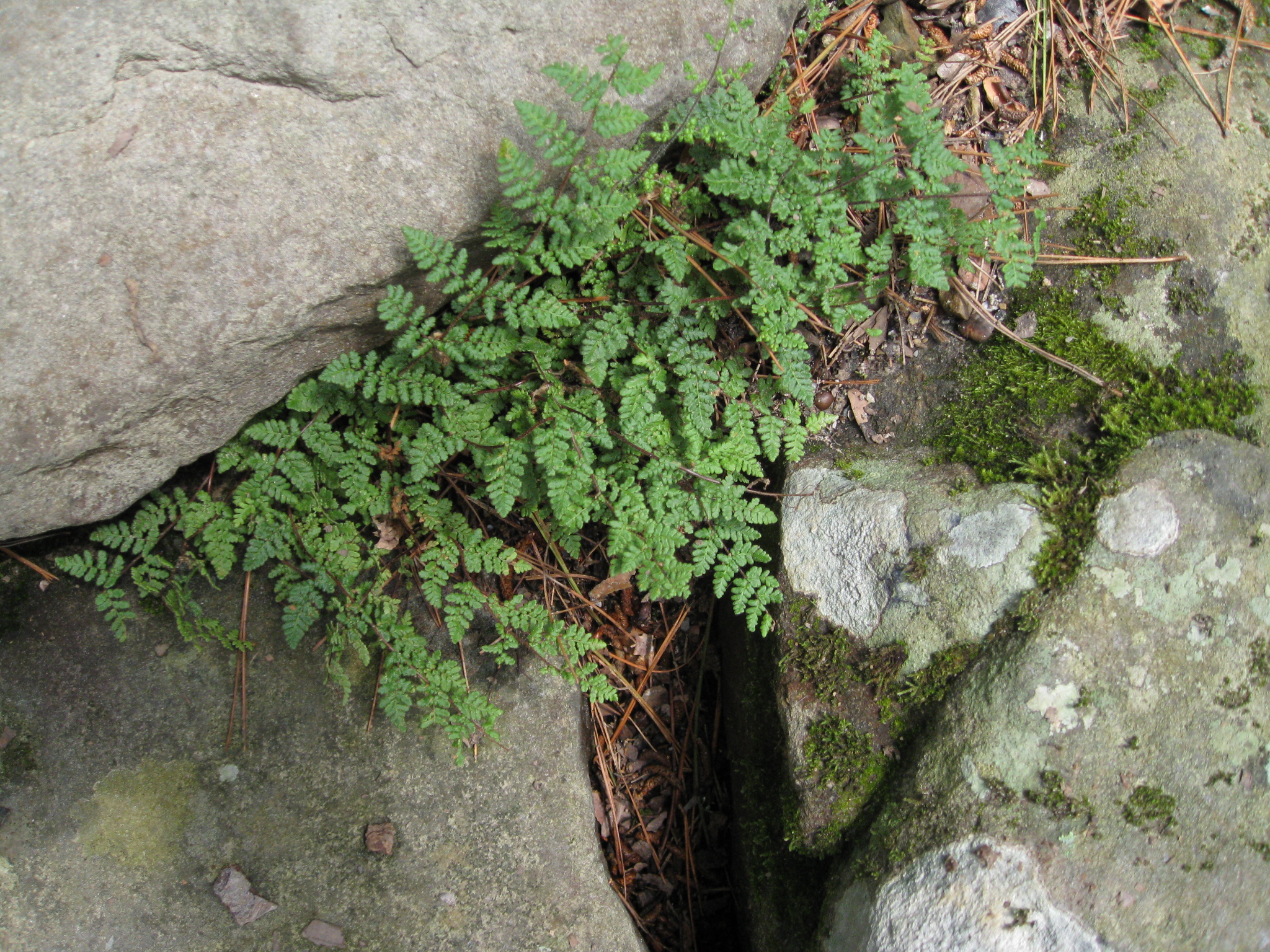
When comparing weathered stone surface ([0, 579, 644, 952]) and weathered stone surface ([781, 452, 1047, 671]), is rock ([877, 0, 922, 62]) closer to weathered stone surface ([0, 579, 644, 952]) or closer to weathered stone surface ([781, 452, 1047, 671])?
weathered stone surface ([781, 452, 1047, 671])

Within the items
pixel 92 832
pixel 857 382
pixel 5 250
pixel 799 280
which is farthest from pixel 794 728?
pixel 5 250

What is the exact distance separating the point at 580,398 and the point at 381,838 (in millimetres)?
1904

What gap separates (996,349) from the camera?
3.23 metres

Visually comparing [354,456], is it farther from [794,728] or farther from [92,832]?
[794,728]

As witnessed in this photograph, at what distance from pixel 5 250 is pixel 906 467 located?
124 inches

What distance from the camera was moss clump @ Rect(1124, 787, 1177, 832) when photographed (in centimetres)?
251

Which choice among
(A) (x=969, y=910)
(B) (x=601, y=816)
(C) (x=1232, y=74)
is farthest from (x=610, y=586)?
(C) (x=1232, y=74)

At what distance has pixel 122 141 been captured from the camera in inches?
98.4

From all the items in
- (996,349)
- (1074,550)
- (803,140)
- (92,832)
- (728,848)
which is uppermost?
(803,140)

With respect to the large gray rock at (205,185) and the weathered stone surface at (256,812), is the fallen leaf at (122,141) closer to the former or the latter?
the large gray rock at (205,185)

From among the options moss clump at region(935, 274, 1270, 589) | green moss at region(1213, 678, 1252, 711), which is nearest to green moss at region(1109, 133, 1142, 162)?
moss clump at region(935, 274, 1270, 589)

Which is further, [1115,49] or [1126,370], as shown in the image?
[1115,49]

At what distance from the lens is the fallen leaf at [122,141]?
98.2 inches

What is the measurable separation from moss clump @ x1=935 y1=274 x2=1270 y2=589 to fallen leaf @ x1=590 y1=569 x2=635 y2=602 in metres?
1.42
